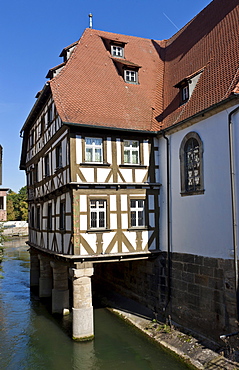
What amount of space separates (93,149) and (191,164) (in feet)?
11.4

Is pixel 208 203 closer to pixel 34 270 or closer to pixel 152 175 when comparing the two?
pixel 152 175

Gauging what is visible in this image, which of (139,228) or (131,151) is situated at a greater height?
(131,151)

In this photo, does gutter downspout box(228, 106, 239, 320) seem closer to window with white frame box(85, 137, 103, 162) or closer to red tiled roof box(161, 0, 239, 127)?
red tiled roof box(161, 0, 239, 127)

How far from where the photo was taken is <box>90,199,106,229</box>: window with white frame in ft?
40.7

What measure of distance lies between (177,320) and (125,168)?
561 cm

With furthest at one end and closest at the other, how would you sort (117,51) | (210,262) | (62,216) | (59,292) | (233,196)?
(117,51), (59,292), (62,216), (210,262), (233,196)

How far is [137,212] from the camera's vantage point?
1309cm

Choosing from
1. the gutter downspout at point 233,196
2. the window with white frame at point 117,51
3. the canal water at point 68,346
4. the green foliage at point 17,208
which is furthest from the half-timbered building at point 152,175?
the green foliage at point 17,208

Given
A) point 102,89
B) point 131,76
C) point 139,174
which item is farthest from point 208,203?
point 131,76

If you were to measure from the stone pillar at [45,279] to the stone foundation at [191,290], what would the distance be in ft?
16.5

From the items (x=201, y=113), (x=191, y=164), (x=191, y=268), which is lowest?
(x=191, y=268)

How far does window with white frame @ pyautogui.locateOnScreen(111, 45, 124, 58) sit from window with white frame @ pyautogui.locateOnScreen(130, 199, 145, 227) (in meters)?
7.34

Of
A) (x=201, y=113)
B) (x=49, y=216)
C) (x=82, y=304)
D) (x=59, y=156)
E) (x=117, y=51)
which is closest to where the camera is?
(x=201, y=113)

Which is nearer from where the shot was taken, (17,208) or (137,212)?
(137,212)
